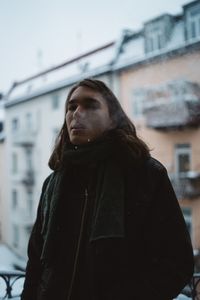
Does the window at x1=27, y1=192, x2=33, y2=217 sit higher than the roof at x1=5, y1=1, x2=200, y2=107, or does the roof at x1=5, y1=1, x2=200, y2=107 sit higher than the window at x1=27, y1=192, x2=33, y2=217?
the roof at x1=5, y1=1, x2=200, y2=107

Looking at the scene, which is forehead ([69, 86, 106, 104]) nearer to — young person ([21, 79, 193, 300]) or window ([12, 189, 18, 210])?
young person ([21, 79, 193, 300])

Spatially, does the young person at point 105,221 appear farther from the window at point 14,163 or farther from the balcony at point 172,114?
the window at point 14,163

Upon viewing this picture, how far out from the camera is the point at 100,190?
53cm

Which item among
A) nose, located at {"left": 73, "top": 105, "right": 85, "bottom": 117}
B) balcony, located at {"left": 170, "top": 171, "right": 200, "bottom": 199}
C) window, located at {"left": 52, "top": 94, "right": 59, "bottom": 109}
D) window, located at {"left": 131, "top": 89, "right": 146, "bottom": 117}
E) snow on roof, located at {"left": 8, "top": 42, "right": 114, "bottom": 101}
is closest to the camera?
nose, located at {"left": 73, "top": 105, "right": 85, "bottom": 117}

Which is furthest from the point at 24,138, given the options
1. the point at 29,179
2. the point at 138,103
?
the point at 138,103

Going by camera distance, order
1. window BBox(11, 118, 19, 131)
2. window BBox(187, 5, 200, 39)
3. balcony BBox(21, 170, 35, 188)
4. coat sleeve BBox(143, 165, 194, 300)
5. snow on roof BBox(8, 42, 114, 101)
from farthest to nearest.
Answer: window BBox(11, 118, 19, 131), balcony BBox(21, 170, 35, 188), snow on roof BBox(8, 42, 114, 101), window BBox(187, 5, 200, 39), coat sleeve BBox(143, 165, 194, 300)

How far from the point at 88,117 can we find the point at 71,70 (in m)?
4.12

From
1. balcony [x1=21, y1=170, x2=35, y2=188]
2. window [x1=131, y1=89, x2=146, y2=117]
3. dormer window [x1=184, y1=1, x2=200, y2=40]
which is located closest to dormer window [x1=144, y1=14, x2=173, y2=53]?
dormer window [x1=184, y1=1, x2=200, y2=40]

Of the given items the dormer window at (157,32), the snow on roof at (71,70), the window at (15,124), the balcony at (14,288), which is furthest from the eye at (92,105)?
the window at (15,124)

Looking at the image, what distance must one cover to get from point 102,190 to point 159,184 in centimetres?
9

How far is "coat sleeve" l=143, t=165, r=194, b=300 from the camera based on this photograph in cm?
47

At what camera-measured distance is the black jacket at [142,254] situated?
0.47 meters

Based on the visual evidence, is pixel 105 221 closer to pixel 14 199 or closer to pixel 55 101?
pixel 55 101

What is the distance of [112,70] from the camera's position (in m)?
4.07
